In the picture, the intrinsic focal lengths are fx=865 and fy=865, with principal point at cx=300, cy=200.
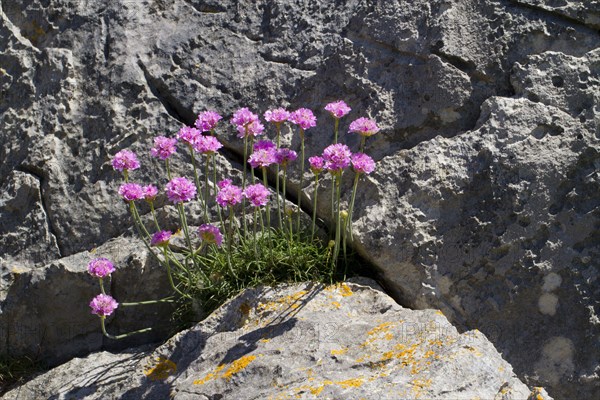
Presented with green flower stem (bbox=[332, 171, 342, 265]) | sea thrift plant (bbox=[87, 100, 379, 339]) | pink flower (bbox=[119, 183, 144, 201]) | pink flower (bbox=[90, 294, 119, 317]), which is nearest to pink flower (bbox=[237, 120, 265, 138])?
sea thrift plant (bbox=[87, 100, 379, 339])

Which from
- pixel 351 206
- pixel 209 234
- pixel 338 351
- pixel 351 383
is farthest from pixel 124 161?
pixel 351 383

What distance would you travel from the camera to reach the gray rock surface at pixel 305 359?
3.69m

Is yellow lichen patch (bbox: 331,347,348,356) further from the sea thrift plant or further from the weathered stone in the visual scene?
the weathered stone

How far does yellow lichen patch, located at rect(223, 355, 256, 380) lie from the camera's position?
4.09m

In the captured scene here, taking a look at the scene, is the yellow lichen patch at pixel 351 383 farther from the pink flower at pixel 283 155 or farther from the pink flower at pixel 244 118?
the pink flower at pixel 244 118

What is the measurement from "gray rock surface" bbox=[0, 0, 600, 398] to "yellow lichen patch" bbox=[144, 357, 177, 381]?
3.36 feet

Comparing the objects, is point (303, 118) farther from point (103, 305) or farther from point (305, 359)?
point (103, 305)

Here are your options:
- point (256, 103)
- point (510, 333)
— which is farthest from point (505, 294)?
point (256, 103)

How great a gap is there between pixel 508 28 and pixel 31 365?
3.38 meters

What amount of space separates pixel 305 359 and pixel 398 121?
63.1 inches

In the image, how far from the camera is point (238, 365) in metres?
4.12

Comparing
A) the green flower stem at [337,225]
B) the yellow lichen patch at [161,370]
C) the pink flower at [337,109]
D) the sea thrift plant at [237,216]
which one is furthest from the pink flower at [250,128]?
the yellow lichen patch at [161,370]

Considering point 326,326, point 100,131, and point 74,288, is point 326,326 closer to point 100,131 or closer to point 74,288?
point 74,288

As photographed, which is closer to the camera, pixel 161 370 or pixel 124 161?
pixel 161 370
